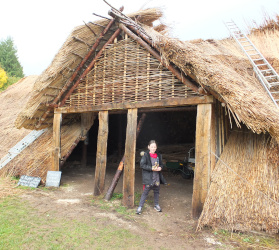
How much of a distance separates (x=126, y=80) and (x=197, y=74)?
5.92 feet

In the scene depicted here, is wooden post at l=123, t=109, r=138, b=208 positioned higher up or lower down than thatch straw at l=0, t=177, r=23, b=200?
higher up

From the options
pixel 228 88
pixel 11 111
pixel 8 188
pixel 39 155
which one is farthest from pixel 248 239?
pixel 11 111

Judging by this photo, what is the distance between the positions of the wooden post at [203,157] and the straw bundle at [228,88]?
1.47 ft

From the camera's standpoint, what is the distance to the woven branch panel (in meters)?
4.55

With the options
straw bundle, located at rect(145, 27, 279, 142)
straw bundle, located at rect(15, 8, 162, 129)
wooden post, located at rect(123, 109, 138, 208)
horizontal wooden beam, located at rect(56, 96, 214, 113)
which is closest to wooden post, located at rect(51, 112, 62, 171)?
horizontal wooden beam, located at rect(56, 96, 214, 113)

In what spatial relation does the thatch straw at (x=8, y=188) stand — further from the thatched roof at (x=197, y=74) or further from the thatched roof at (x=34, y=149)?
the thatched roof at (x=197, y=74)

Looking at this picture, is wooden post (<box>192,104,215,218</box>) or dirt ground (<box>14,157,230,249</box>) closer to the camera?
dirt ground (<box>14,157,230,249</box>)

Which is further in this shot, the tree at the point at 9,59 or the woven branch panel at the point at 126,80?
the tree at the point at 9,59

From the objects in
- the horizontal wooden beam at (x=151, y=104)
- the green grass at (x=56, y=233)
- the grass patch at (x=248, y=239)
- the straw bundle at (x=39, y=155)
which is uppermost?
the horizontal wooden beam at (x=151, y=104)

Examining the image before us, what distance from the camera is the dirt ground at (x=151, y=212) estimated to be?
337 cm

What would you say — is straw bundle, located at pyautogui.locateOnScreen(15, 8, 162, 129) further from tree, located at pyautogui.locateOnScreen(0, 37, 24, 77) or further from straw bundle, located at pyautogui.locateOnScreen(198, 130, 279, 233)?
tree, located at pyautogui.locateOnScreen(0, 37, 24, 77)

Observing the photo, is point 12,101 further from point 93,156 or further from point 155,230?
point 155,230

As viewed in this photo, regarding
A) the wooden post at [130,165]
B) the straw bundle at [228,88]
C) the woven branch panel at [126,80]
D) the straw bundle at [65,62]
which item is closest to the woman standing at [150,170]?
the wooden post at [130,165]

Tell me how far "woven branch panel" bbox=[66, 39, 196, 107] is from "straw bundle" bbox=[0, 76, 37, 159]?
348 cm
